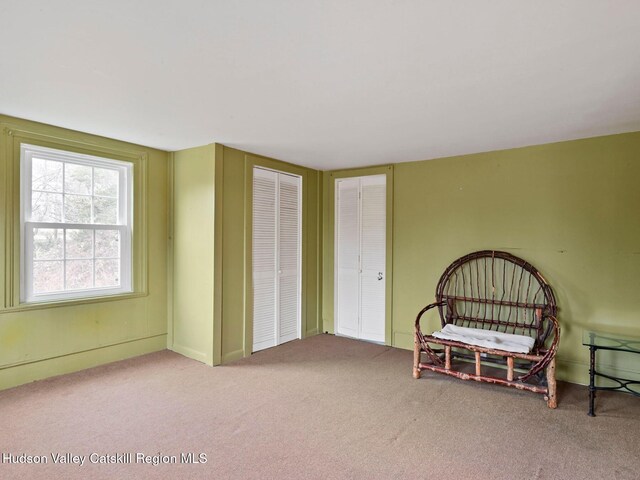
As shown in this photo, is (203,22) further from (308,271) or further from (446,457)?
(308,271)

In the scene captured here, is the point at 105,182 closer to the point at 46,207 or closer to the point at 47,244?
the point at 46,207

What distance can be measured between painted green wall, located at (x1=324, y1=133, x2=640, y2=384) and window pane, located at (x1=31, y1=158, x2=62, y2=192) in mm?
3739

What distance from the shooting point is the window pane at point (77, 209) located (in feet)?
11.7

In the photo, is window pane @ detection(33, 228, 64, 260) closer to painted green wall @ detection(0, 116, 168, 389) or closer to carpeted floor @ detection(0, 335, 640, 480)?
painted green wall @ detection(0, 116, 168, 389)

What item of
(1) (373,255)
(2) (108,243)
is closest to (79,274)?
(2) (108,243)

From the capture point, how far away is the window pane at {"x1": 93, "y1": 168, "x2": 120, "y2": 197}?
3803 millimetres

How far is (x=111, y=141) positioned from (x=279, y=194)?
6.26 feet

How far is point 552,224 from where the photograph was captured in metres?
3.65

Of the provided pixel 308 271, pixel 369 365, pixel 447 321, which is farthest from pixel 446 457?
pixel 308 271

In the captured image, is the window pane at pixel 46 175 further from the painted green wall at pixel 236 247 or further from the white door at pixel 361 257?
the white door at pixel 361 257

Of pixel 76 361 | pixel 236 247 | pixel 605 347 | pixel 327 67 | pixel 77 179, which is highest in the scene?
pixel 327 67

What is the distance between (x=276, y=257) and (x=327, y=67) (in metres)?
2.81

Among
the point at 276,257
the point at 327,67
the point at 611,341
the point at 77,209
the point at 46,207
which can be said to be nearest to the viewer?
the point at 327,67

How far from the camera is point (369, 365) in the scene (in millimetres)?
3924
